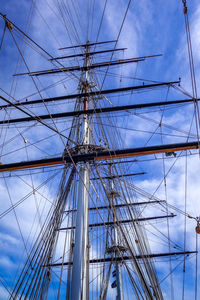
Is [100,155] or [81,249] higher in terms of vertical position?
[100,155]

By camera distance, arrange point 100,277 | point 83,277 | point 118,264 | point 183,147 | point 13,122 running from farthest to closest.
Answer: point 118,264, point 13,122, point 100,277, point 183,147, point 83,277

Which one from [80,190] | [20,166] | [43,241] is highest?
[20,166]

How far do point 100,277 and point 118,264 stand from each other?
576 centimetres

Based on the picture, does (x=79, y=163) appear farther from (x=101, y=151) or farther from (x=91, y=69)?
(x=91, y=69)

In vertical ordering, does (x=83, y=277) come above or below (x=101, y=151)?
below

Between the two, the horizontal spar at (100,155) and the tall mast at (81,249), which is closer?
the tall mast at (81,249)

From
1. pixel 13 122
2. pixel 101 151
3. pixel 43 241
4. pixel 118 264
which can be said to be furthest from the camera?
pixel 118 264

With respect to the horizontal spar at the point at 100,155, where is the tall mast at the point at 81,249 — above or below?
below

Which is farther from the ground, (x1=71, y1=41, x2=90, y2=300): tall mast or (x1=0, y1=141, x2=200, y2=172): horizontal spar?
(x1=0, y1=141, x2=200, y2=172): horizontal spar

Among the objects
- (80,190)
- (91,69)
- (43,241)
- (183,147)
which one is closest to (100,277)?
(43,241)

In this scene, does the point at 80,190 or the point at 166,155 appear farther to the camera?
the point at 166,155

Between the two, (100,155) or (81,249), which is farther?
(100,155)

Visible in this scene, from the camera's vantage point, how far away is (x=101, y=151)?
8500 millimetres

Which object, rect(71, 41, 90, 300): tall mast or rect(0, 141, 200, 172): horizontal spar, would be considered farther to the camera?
rect(0, 141, 200, 172): horizontal spar
